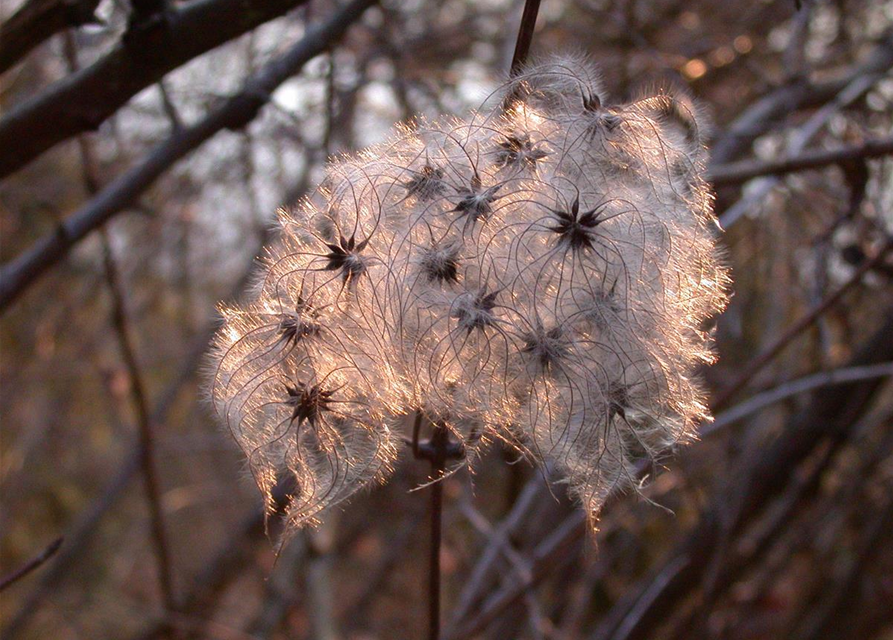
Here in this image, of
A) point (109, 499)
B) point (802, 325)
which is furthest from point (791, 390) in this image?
point (109, 499)

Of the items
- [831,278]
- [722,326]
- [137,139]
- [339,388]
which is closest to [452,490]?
[722,326]

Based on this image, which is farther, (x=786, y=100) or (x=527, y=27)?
(x=786, y=100)

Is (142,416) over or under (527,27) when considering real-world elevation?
under

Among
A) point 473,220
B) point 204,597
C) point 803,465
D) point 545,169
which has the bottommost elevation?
point 204,597

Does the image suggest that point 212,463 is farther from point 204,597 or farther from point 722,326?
point 722,326

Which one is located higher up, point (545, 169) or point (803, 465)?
point (803, 465)

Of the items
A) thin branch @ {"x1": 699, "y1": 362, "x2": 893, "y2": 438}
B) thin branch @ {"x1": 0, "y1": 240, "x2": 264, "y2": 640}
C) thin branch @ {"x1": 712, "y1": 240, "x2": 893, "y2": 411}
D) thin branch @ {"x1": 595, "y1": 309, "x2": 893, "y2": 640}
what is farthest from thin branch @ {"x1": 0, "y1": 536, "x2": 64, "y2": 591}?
thin branch @ {"x1": 0, "y1": 240, "x2": 264, "y2": 640}

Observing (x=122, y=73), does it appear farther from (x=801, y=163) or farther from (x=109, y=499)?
(x=109, y=499)
